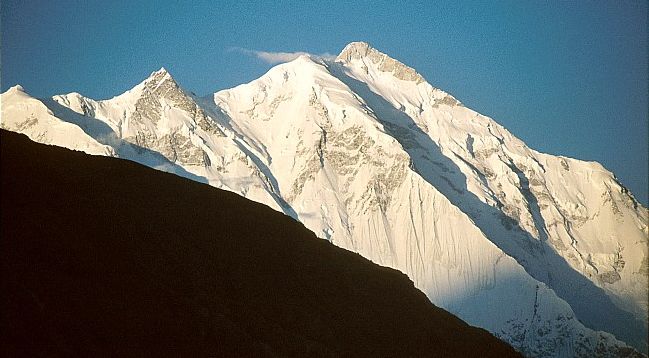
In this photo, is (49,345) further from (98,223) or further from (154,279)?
(98,223)

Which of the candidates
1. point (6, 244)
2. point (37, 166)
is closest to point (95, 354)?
point (6, 244)

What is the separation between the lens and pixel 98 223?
1741 inches

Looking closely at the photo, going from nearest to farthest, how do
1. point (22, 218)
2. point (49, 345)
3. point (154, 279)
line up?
point (49, 345) → point (22, 218) → point (154, 279)

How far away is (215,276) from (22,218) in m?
12.3

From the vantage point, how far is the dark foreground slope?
113 feet

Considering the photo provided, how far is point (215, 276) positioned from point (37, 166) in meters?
12.1

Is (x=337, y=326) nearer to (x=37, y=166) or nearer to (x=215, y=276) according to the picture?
(x=215, y=276)

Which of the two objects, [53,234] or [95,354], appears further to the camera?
[53,234]

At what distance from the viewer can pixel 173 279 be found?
4291 centimetres

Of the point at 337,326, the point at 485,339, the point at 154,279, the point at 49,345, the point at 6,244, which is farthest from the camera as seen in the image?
the point at 485,339

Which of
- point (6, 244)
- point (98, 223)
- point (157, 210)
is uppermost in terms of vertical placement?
point (157, 210)

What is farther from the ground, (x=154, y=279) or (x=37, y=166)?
(x=37, y=166)

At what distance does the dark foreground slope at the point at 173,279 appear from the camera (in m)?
34.3

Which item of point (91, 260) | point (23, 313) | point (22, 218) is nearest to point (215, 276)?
point (91, 260)
